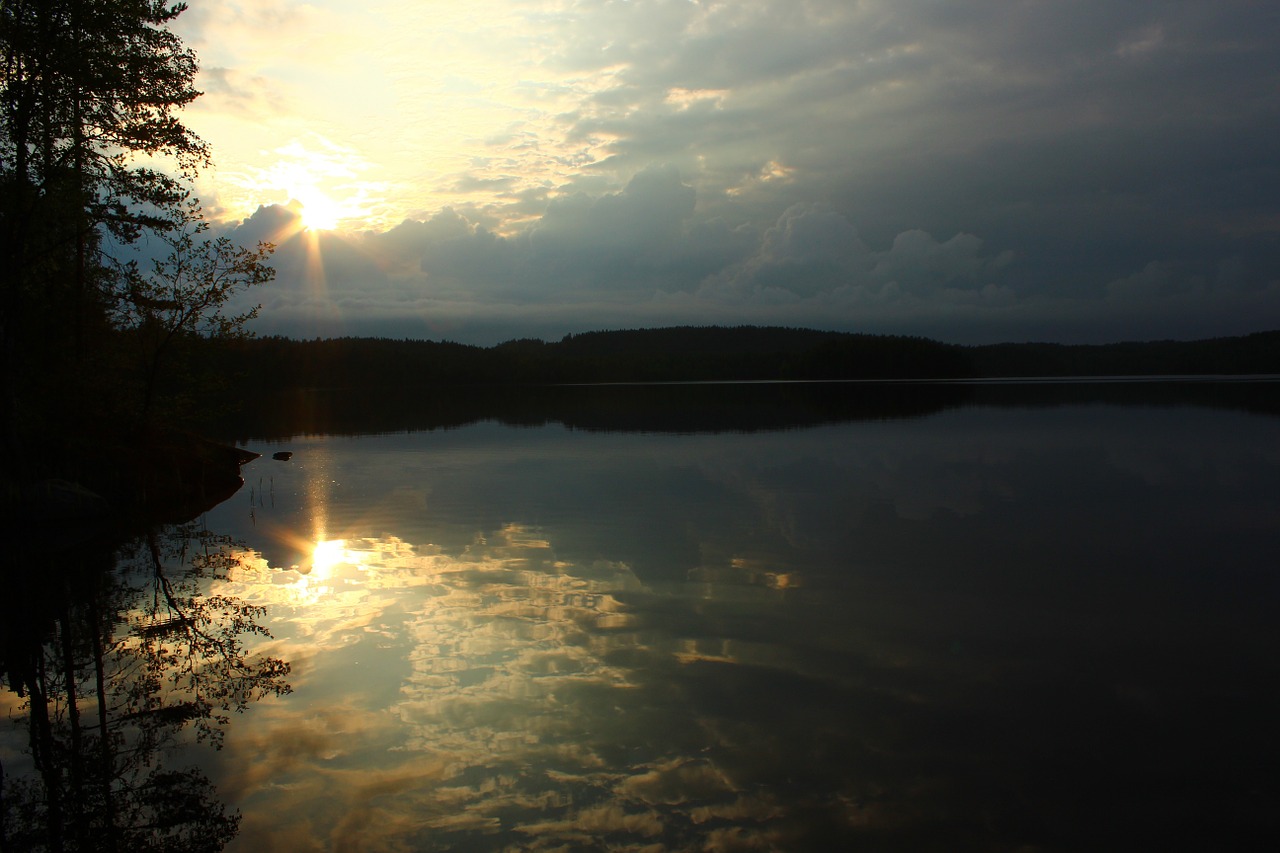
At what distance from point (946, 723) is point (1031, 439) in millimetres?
33699

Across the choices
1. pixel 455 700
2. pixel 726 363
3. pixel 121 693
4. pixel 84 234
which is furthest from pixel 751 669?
pixel 726 363

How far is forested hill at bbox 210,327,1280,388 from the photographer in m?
146

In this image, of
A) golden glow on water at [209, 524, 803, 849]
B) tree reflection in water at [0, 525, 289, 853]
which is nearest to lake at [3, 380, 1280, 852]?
golden glow on water at [209, 524, 803, 849]

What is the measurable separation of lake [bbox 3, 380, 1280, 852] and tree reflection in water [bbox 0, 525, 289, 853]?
0.77 ft

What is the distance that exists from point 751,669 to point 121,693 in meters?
6.97

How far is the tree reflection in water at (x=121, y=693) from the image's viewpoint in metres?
6.15

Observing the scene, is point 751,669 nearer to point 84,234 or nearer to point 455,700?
point 455,700

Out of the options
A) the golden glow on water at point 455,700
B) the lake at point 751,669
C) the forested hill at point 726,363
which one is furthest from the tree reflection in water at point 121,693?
the forested hill at point 726,363

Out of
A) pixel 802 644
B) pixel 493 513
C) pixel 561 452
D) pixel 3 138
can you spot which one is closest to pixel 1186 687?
pixel 802 644

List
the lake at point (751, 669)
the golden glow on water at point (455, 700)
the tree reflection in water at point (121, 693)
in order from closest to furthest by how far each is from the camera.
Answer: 1. the tree reflection in water at point (121, 693)
2. the lake at point (751, 669)
3. the golden glow on water at point (455, 700)

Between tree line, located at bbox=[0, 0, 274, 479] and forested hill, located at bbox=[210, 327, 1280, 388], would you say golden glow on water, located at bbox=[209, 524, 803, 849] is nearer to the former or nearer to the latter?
tree line, located at bbox=[0, 0, 274, 479]

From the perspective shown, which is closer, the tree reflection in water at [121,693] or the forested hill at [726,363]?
the tree reflection in water at [121,693]

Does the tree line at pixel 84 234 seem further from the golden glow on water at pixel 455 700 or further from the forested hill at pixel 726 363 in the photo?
the forested hill at pixel 726 363

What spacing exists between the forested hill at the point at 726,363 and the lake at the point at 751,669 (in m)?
128
